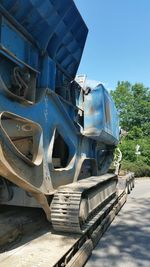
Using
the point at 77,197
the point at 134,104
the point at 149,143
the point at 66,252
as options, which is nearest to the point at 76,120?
the point at 77,197

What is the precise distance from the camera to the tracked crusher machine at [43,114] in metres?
4.22

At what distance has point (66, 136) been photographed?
19.5ft

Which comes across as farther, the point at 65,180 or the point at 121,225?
the point at 121,225

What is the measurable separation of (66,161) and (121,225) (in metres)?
2.16

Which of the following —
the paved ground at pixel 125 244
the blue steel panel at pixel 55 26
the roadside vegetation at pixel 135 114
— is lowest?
the paved ground at pixel 125 244

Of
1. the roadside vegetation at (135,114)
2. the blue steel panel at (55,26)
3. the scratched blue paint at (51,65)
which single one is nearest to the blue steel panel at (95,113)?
the scratched blue paint at (51,65)

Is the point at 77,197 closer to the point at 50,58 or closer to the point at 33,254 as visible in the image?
the point at 33,254

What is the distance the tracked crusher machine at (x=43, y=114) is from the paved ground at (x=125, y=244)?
1.70 feet

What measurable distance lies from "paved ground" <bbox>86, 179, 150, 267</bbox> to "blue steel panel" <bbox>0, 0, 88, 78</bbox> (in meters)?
3.20

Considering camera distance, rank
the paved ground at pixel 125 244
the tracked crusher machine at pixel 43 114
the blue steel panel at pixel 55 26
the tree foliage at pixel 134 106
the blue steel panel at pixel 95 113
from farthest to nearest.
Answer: the tree foliage at pixel 134 106 → the blue steel panel at pixel 95 113 → the paved ground at pixel 125 244 → the blue steel panel at pixel 55 26 → the tracked crusher machine at pixel 43 114

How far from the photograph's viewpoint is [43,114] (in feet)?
16.2

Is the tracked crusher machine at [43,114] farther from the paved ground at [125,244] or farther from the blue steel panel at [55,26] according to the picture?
the paved ground at [125,244]

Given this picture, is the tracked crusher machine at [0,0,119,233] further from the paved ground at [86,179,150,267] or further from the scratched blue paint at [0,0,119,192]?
the paved ground at [86,179,150,267]

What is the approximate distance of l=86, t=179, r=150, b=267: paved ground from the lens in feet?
16.3
